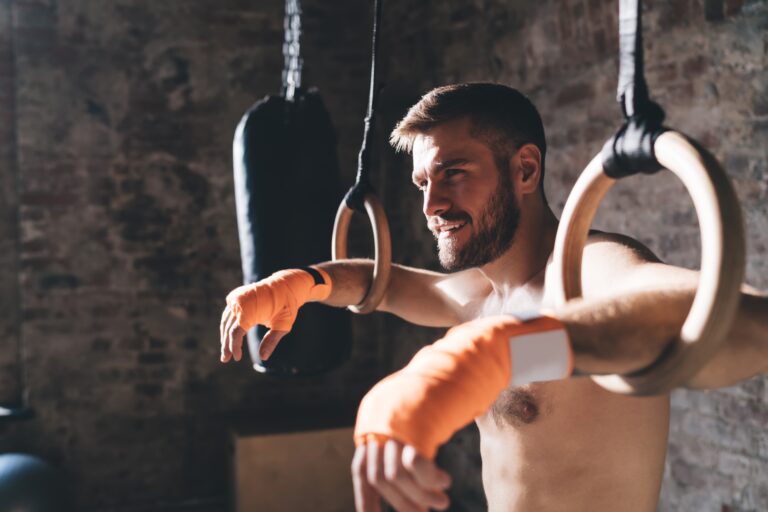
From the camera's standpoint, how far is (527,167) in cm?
154

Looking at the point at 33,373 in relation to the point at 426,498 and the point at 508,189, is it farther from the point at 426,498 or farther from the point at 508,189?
the point at 426,498

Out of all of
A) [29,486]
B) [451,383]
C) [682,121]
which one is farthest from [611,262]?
[29,486]

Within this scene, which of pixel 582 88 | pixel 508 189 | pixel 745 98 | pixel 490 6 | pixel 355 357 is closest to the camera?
pixel 508 189

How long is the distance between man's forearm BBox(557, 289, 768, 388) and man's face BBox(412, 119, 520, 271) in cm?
61

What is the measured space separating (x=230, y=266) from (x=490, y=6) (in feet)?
6.38

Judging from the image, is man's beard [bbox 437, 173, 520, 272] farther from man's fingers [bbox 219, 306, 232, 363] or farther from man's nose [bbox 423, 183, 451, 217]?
man's fingers [bbox 219, 306, 232, 363]

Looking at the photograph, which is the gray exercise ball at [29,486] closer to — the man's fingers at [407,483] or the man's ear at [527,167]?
the man's ear at [527,167]

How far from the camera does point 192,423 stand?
3814 millimetres

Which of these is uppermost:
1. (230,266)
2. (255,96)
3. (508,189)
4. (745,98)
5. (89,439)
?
(255,96)

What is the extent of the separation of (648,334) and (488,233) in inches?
28.7

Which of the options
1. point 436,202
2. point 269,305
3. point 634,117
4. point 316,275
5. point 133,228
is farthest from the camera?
point 133,228

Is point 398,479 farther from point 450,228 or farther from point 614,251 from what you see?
point 450,228

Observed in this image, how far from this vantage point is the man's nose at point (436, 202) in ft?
4.74

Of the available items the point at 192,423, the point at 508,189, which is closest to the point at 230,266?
the point at 192,423
